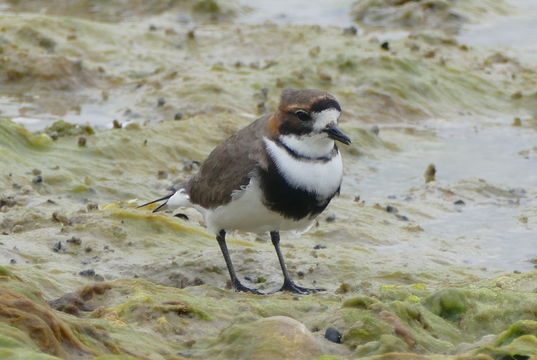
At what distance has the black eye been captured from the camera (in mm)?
6773

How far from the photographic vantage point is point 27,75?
13117mm

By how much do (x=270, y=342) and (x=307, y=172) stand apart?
2.37m

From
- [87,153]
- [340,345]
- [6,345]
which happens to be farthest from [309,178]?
[87,153]

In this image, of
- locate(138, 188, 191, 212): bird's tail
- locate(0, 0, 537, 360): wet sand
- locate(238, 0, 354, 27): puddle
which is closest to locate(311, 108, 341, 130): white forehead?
locate(0, 0, 537, 360): wet sand

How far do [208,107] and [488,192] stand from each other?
3.73 metres

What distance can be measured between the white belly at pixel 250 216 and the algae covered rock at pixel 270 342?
2.17m

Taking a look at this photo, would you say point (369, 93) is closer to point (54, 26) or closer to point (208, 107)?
point (208, 107)

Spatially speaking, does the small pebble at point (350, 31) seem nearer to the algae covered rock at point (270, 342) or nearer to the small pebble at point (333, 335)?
the small pebble at point (333, 335)

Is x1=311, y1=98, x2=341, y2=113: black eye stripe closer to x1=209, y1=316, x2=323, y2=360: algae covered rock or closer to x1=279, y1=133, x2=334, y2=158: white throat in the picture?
x1=279, y1=133, x2=334, y2=158: white throat

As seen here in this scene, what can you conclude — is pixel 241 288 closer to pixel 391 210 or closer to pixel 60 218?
pixel 60 218

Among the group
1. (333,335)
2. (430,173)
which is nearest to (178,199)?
(333,335)

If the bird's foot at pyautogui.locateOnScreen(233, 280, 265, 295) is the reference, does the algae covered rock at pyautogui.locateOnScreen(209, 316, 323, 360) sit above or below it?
above

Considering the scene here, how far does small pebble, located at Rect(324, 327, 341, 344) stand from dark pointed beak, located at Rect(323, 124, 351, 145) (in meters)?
2.10

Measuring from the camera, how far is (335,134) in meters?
6.67
